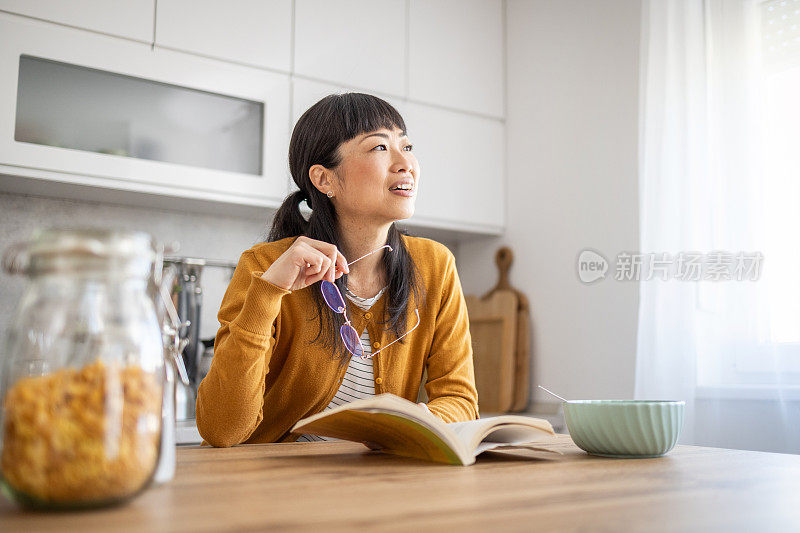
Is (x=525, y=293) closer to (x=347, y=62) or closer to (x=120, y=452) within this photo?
(x=347, y=62)

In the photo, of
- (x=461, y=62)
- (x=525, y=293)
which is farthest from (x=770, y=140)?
(x=461, y=62)

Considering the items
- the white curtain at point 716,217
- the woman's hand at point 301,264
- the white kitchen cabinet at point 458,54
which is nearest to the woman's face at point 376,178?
the woman's hand at point 301,264

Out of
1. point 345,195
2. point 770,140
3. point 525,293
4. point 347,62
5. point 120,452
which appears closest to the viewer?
point 120,452

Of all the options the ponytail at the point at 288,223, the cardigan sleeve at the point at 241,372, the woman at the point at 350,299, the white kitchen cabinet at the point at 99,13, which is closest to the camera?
the cardigan sleeve at the point at 241,372

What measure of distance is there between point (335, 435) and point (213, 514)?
0.46 metres

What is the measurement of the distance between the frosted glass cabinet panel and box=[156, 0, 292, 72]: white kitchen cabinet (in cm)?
15

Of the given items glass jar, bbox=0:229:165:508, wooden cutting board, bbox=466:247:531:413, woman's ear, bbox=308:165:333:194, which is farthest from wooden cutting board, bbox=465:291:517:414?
glass jar, bbox=0:229:165:508

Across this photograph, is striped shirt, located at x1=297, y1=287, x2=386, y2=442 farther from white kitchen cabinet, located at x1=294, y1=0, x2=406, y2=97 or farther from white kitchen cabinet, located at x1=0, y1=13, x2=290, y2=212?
white kitchen cabinet, located at x1=294, y1=0, x2=406, y2=97

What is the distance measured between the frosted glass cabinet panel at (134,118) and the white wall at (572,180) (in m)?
1.13

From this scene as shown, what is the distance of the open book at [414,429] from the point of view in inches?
34.1

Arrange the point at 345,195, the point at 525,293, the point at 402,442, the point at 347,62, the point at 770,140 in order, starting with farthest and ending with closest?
the point at 525,293, the point at 347,62, the point at 770,140, the point at 345,195, the point at 402,442

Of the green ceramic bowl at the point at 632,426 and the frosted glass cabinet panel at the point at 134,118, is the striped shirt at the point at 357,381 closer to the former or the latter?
the green ceramic bowl at the point at 632,426

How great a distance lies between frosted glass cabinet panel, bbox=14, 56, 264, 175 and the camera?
216 centimetres

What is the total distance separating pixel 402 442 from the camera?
96 centimetres
